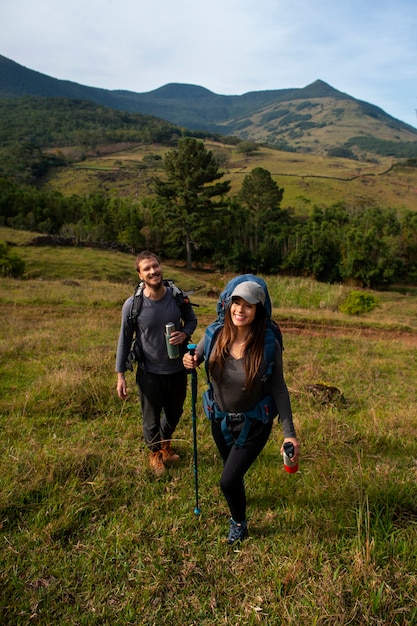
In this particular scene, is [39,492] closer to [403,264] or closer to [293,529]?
[293,529]

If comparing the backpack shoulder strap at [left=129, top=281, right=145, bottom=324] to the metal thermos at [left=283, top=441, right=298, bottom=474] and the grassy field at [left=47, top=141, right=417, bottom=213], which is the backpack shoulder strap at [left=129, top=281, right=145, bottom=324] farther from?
the grassy field at [left=47, top=141, right=417, bottom=213]

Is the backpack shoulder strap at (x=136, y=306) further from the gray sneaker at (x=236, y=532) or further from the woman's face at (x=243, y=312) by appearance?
the gray sneaker at (x=236, y=532)

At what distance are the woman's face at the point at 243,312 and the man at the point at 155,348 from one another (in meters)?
0.97

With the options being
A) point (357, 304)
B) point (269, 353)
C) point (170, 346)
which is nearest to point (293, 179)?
point (357, 304)

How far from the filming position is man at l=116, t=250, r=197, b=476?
349 centimetres

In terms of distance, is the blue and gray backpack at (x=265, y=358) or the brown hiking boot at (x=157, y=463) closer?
the blue and gray backpack at (x=265, y=358)

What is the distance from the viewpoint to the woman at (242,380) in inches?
101

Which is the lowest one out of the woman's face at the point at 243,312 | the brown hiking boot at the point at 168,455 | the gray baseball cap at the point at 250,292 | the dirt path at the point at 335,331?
the dirt path at the point at 335,331

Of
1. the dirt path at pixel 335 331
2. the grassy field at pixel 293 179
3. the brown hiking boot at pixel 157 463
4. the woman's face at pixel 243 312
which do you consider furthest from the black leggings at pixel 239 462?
the grassy field at pixel 293 179

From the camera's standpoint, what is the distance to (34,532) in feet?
9.55

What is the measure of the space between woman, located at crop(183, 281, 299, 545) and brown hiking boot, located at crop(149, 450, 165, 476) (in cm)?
109

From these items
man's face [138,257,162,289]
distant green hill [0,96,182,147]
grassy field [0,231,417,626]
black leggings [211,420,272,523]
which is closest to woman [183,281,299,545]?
black leggings [211,420,272,523]

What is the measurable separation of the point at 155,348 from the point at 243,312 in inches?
50.7

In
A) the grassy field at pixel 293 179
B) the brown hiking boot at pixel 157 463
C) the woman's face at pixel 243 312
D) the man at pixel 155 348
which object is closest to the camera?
the woman's face at pixel 243 312
